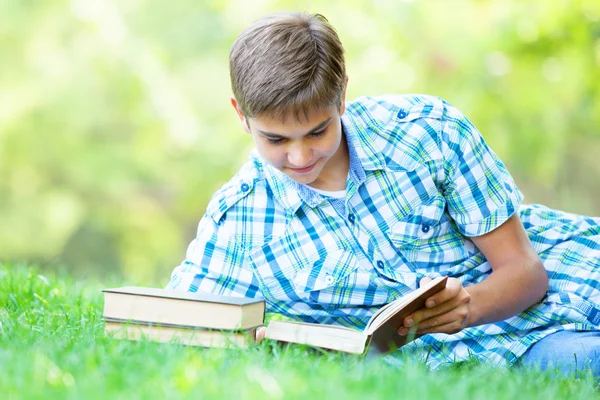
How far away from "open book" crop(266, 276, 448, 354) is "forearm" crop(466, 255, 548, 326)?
0.92 feet

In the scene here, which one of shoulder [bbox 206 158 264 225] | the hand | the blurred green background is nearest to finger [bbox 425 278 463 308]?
the hand

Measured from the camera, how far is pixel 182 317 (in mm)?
2113

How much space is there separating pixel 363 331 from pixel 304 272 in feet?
1.86

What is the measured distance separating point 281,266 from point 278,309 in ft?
0.58

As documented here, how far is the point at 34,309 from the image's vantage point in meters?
2.75

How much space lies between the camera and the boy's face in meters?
2.29

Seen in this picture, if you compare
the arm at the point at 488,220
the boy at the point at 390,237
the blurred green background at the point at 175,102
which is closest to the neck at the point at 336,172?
the boy at the point at 390,237

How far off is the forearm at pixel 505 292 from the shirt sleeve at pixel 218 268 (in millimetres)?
717

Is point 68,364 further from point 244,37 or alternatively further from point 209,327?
point 244,37

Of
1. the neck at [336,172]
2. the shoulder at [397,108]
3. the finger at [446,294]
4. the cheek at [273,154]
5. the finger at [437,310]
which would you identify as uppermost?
the shoulder at [397,108]

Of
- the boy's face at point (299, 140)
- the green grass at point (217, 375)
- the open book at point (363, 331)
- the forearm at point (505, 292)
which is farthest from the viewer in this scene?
the forearm at point (505, 292)

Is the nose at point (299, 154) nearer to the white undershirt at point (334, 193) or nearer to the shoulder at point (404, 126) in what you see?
the white undershirt at point (334, 193)

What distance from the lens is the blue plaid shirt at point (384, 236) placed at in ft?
8.28

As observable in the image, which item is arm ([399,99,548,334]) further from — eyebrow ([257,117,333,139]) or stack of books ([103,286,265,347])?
stack of books ([103,286,265,347])
